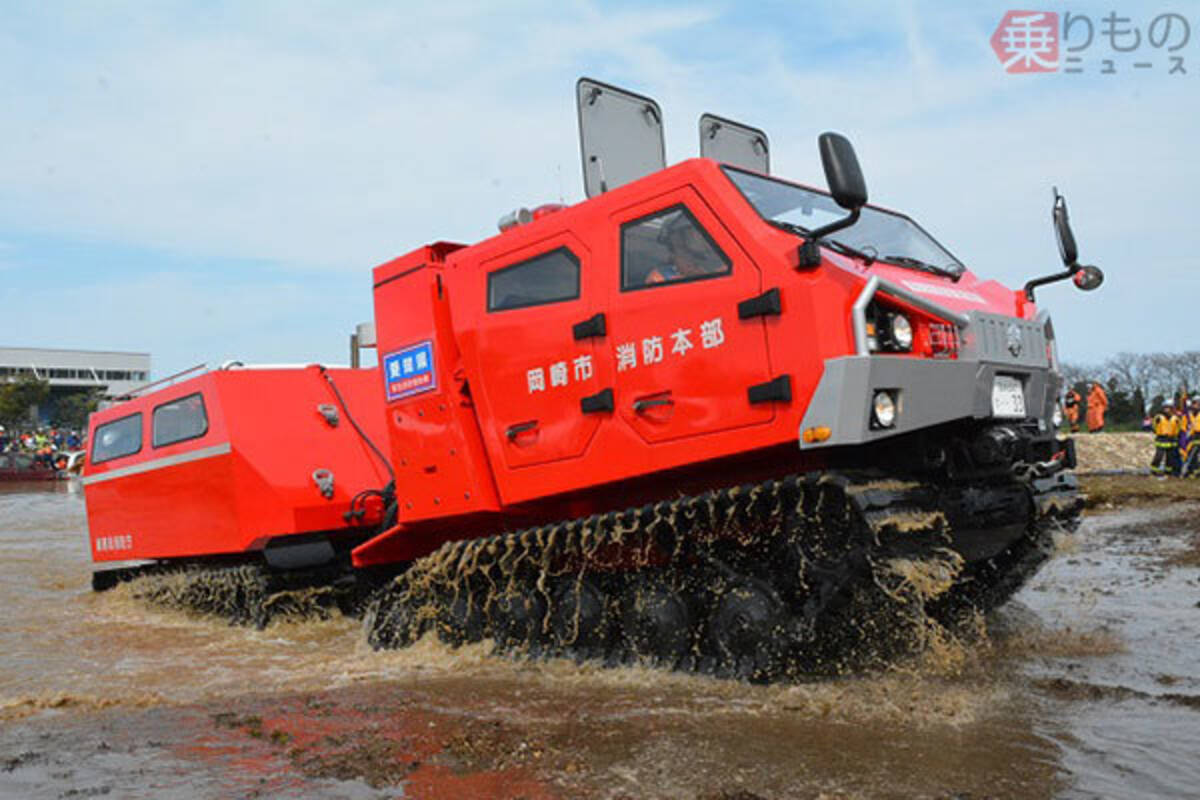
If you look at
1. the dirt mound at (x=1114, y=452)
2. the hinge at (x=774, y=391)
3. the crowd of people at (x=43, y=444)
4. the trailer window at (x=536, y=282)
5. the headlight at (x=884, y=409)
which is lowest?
the dirt mound at (x=1114, y=452)

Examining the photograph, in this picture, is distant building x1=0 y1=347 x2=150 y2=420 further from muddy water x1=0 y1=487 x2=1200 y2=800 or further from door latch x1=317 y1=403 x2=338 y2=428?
muddy water x1=0 y1=487 x2=1200 y2=800

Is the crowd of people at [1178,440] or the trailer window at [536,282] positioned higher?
the trailer window at [536,282]

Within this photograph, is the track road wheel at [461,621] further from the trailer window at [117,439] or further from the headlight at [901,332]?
the trailer window at [117,439]

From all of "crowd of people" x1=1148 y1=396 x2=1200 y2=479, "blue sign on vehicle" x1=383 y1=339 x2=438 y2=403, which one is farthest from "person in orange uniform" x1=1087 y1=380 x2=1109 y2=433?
"blue sign on vehicle" x1=383 y1=339 x2=438 y2=403

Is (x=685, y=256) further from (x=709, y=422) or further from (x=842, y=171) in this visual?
(x=842, y=171)

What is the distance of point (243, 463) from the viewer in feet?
26.7

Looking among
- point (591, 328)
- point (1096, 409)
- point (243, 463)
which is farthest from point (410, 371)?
point (1096, 409)

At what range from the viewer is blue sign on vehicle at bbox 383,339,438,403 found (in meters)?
6.25

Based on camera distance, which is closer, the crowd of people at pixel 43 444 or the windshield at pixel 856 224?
the windshield at pixel 856 224

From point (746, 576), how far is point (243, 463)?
457 centimetres

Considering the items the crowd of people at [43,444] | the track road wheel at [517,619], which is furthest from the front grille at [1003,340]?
the crowd of people at [43,444]

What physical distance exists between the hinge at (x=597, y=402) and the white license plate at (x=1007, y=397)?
5.92 feet

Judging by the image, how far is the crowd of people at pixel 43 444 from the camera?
36.8m

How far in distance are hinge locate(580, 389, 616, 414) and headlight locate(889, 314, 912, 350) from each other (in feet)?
4.60
